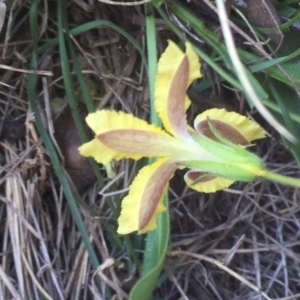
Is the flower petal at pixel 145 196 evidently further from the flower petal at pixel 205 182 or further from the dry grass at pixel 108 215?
the dry grass at pixel 108 215

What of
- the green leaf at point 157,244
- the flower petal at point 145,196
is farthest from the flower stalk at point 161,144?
the green leaf at point 157,244

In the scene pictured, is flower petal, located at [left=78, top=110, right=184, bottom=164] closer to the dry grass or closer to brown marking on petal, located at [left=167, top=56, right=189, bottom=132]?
brown marking on petal, located at [left=167, top=56, right=189, bottom=132]

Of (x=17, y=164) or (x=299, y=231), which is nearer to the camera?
(x=17, y=164)

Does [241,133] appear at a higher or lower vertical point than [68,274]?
higher

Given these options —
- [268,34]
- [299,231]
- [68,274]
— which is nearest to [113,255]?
[68,274]

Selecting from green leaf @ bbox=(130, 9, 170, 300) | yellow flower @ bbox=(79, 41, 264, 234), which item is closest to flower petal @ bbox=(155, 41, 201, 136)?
yellow flower @ bbox=(79, 41, 264, 234)

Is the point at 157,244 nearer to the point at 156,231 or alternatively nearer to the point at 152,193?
the point at 156,231

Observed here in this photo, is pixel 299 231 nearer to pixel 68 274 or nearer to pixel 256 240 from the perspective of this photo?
pixel 256 240
